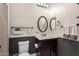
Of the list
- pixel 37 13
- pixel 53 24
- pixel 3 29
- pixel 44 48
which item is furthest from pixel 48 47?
pixel 3 29

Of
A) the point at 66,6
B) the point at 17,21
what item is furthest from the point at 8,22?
the point at 66,6

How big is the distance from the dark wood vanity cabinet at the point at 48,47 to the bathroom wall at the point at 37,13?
0.22ft

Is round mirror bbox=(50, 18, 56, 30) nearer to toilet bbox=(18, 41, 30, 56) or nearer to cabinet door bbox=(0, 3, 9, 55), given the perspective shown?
toilet bbox=(18, 41, 30, 56)

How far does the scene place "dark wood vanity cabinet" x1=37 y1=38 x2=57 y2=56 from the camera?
123 cm

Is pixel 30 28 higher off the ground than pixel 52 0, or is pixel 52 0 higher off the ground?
pixel 52 0

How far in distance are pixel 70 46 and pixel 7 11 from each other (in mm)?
804

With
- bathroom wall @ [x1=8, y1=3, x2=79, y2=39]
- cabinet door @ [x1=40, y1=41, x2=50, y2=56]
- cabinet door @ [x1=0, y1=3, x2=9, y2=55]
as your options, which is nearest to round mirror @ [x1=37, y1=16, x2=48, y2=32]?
bathroom wall @ [x1=8, y1=3, x2=79, y2=39]

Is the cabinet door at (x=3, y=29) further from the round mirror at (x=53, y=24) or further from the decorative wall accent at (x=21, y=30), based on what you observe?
the round mirror at (x=53, y=24)

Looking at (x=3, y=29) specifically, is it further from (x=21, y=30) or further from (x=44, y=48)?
(x=44, y=48)

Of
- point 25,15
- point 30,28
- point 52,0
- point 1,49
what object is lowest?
point 1,49

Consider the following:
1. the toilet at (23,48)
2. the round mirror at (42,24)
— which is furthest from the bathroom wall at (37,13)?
the toilet at (23,48)

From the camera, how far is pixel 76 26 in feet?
3.92

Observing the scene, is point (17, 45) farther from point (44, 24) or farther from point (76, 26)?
point (76, 26)

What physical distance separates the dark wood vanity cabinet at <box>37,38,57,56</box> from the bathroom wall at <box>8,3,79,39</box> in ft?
0.22
